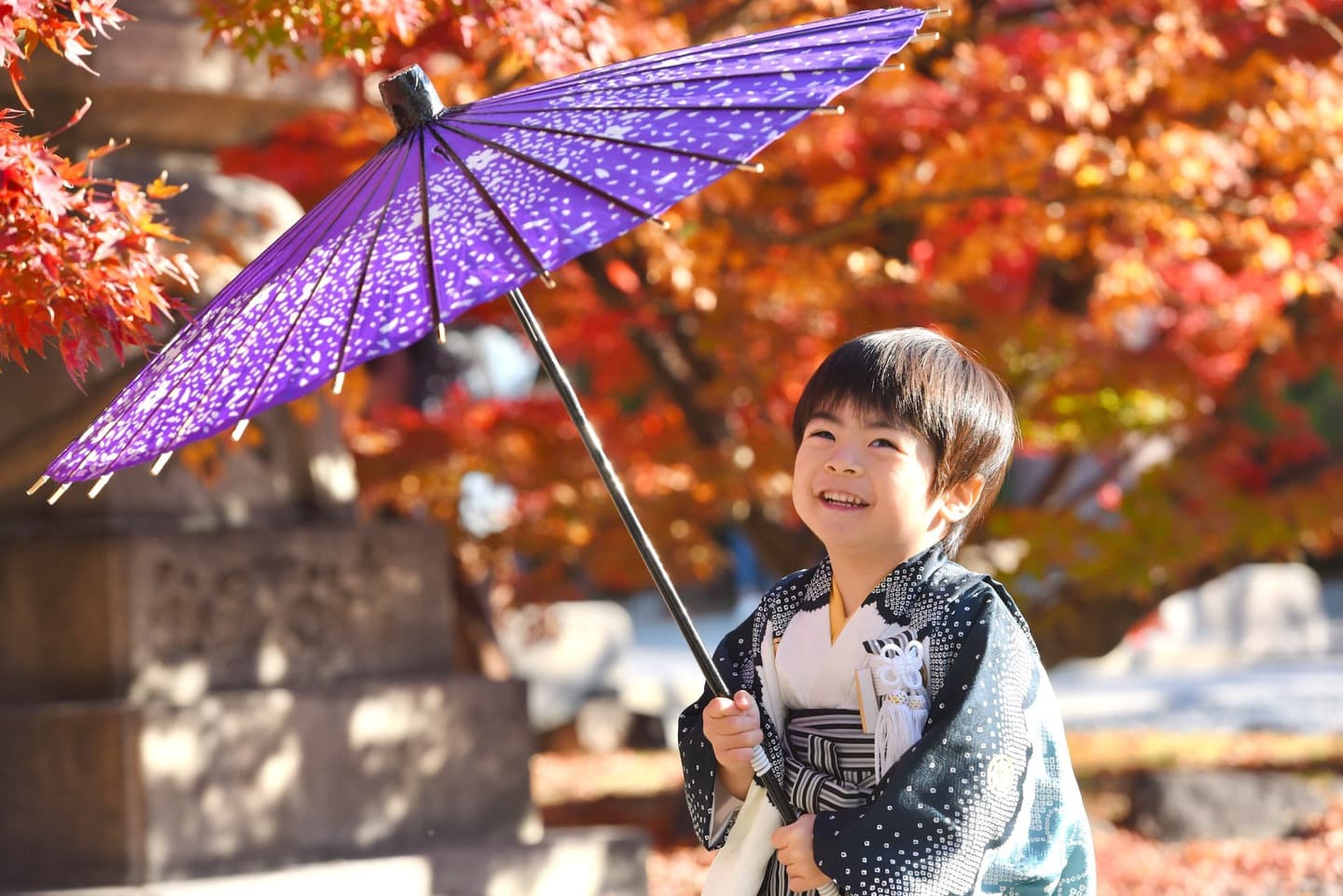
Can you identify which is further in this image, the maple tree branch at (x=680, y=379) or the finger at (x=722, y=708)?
the maple tree branch at (x=680, y=379)

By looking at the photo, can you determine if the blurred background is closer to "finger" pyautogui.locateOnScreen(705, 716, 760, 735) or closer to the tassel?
"finger" pyautogui.locateOnScreen(705, 716, 760, 735)

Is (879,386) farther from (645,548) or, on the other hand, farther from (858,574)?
(645,548)

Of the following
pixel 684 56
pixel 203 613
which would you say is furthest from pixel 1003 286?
pixel 684 56

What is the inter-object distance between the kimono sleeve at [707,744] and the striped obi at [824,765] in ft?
0.36

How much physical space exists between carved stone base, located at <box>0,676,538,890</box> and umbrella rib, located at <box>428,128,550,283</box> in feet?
10.5

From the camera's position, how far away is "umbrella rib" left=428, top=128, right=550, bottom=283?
95.5 inches

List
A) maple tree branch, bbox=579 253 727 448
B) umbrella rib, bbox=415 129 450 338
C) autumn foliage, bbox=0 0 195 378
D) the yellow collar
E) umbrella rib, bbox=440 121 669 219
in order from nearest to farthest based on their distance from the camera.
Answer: umbrella rib, bbox=415 129 450 338, umbrella rib, bbox=440 121 669 219, the yellow collar, autumn foliage, bbox=0 0 195 378, maple tree branch, bbox=579 253 727 448

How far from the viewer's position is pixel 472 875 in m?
5.78

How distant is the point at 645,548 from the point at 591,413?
19.8ft

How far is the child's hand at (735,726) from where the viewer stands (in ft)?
8.56

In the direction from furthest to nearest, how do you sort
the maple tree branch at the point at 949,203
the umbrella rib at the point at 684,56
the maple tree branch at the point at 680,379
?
the maple tree branch at the point at 680,379
the maple tree branch at the point at 949,203
the umbrella rib at the point at 684,56

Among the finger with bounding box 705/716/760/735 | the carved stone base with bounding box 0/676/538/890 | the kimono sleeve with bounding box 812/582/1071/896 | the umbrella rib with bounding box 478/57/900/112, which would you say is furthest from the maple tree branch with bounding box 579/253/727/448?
the kimono sleeve with bounding box 812/582/1071/896

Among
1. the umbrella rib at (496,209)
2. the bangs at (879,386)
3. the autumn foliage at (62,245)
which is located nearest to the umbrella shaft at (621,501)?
the umbrella rib at (496,209)

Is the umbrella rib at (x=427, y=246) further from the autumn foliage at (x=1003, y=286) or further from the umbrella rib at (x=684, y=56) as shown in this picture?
the autumn foliage at (x=1003, y=286)
